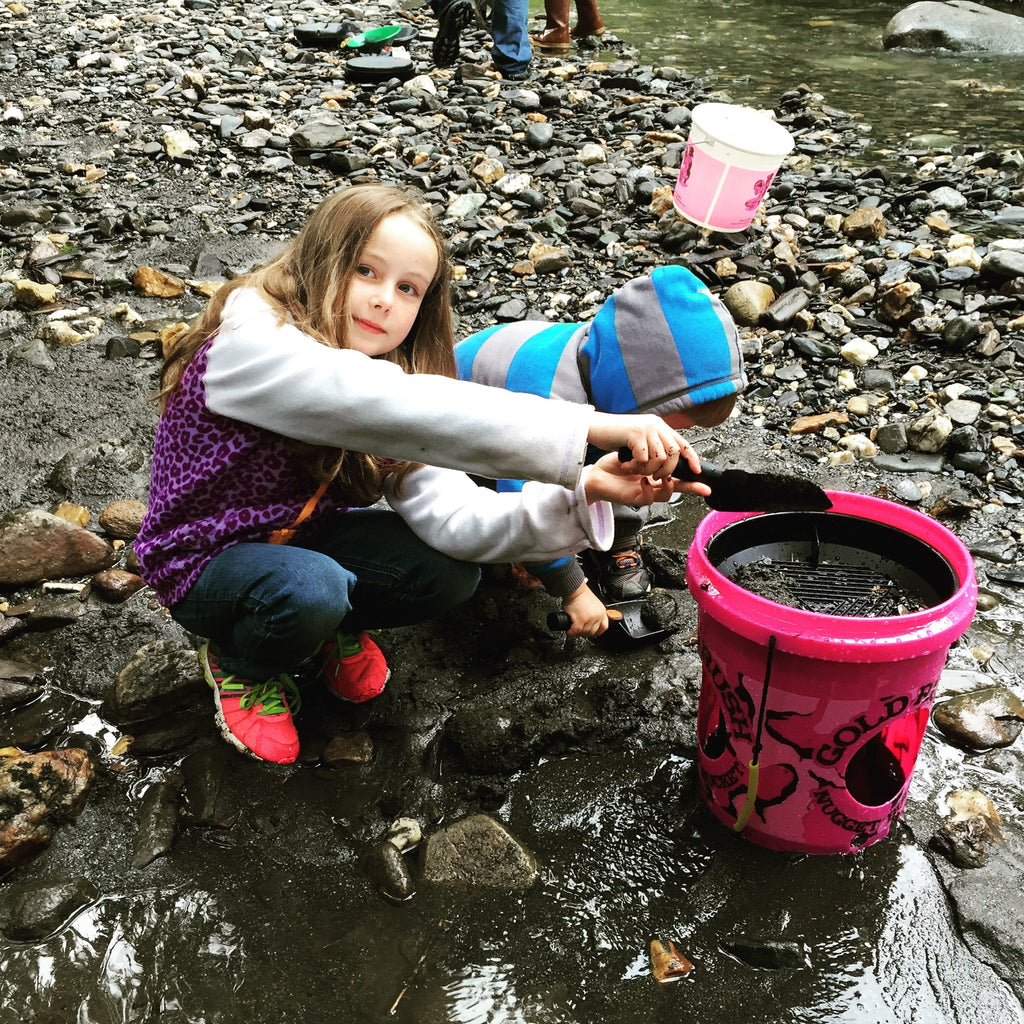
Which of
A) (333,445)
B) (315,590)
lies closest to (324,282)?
(333,445)

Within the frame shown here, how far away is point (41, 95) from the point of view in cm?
571

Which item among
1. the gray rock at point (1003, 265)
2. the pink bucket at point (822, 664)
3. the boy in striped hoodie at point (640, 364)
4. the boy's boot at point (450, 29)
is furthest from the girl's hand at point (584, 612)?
the boy's boot at point (450, 29)

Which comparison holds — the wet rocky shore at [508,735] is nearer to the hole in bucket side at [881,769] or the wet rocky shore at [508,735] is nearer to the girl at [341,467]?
the hole in bucket side at [881,769]

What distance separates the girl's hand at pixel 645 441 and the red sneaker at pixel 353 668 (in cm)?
77

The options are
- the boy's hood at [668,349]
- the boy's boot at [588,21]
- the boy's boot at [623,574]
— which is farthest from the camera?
the boy's boot at [588,21]

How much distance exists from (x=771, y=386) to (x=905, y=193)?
181 centimetres

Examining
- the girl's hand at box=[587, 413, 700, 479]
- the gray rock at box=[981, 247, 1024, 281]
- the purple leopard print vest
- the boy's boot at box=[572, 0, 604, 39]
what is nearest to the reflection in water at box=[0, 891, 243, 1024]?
the purple leopard print vest

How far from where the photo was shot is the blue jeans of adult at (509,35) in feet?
20.6

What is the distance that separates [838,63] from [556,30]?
2.20 meters

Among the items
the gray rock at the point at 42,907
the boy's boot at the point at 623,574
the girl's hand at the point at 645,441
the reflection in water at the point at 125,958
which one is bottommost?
the boy's boot at the point at 623,574

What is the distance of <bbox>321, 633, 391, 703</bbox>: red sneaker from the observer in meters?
1.96

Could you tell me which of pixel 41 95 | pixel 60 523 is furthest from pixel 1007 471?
pixel 41 95

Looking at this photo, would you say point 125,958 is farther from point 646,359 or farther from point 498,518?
point 646,359

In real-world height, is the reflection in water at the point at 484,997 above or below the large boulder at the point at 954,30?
below
